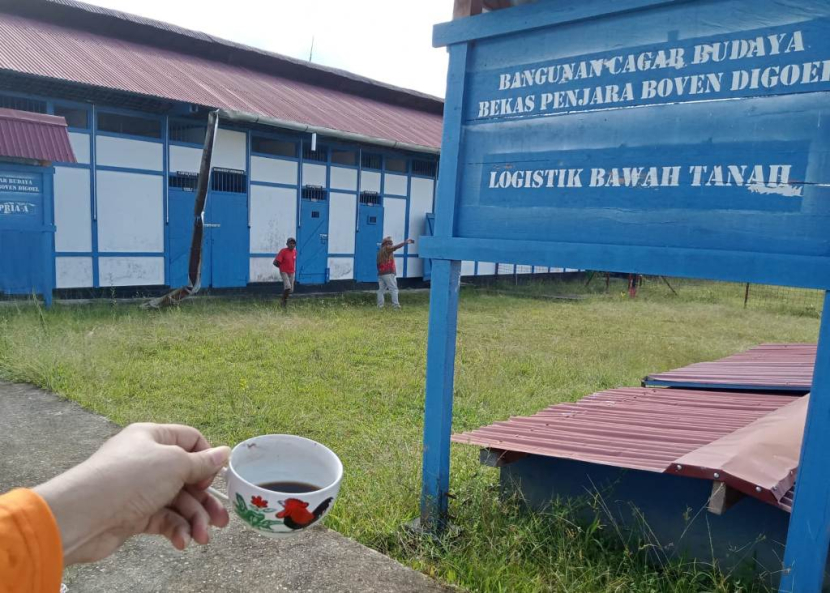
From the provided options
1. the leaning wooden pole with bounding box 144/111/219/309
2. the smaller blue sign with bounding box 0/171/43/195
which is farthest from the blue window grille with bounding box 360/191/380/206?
the smaller blue sign with bounding box 0/171/43/195

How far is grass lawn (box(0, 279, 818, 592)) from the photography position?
2670 millimetres

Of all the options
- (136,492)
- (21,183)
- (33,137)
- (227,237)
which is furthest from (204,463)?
(227,237)

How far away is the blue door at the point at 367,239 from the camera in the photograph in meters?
14.6

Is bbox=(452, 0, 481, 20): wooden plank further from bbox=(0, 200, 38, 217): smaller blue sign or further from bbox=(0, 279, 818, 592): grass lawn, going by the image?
bbox=(0, 200, 38, 217): smaller blue sign

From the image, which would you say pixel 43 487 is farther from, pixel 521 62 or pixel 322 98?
pixel 322 98

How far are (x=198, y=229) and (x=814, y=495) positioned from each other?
942 centimetres

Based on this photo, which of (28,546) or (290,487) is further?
(290,487)

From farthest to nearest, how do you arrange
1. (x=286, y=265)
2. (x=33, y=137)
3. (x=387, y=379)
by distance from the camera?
(x=286, y=265) < (x=33, y=137) < (x=387, y=379)

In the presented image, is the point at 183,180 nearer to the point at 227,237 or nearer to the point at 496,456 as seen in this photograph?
the point at 227,237

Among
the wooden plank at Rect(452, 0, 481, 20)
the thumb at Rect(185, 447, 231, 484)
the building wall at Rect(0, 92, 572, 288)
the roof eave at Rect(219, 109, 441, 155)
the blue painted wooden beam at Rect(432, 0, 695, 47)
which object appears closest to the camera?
the thumb at Rect(185, 447, 231, 484)

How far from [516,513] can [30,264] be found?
8.50m

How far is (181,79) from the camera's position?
11781 millimetres

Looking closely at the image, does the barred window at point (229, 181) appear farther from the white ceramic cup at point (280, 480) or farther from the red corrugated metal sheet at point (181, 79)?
the white ceramic cup at point (280, 480)

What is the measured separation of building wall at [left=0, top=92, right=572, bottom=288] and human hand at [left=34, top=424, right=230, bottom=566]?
33.1ft
